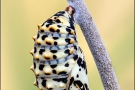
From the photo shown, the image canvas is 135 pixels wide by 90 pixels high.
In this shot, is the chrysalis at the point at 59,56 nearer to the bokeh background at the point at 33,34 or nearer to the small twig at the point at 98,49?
the small twig at the point at 98,49

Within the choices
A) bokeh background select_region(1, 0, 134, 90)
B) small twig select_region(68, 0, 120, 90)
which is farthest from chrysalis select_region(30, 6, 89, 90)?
bokeh background select_region(1, 0, 134, 90)

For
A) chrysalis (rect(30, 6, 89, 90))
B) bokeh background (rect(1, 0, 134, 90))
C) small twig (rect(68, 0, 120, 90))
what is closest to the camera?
small twig (rect(68, 0, 120, 90))

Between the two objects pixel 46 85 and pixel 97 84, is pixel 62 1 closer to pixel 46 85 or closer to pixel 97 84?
pixel 97 84

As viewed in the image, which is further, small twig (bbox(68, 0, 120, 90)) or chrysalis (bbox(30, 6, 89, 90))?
chrysalis (bbox(30, 6, 89, 90))

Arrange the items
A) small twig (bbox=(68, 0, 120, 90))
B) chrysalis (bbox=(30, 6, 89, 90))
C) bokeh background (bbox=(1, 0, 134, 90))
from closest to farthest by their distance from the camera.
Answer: small twig (bbox=(68, 0, 120, 90)), chrysalis (bbox=(30, 6, 89, 90)), bokeh background (bbox=(1, 0, 134, 90))

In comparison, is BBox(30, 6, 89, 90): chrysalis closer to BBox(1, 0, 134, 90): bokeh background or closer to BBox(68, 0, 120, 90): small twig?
BBox(68, 0, 120, 90): small twig
